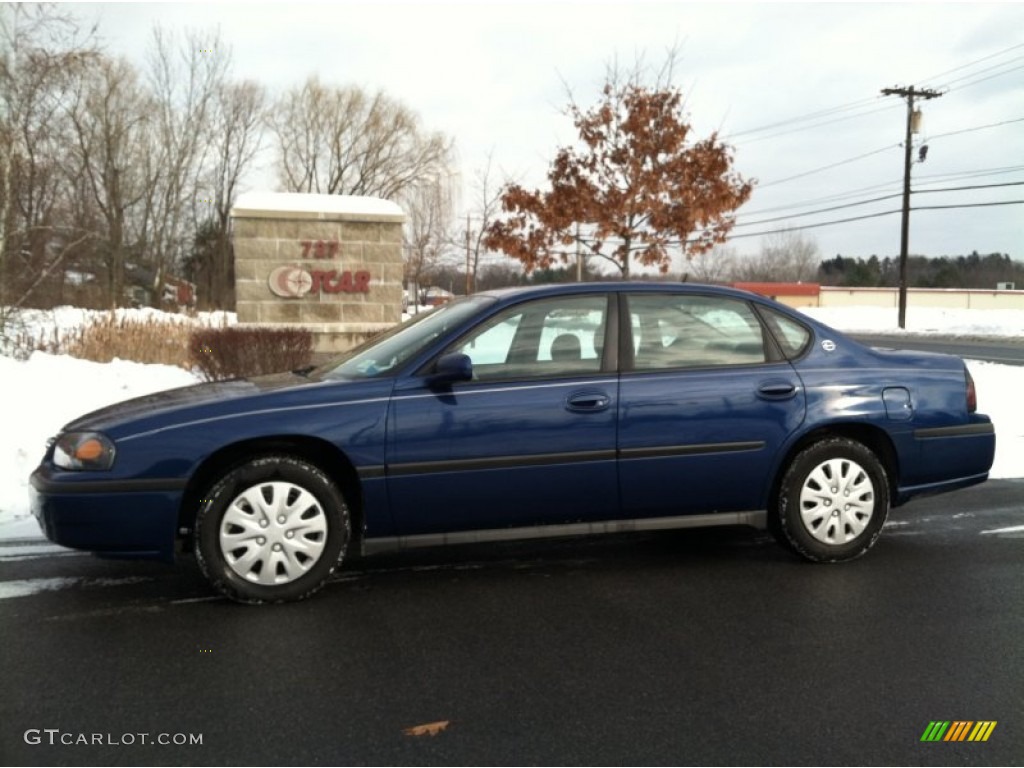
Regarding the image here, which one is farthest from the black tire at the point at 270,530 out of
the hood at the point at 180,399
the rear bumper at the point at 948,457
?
the rear bumper at the point at 948,457

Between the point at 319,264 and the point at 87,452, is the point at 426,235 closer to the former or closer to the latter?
the point at 319,264

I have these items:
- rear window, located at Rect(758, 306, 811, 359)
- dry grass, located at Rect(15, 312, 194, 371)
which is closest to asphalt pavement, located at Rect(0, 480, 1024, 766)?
rear window, located at Rect(758, 306, 811, 359)

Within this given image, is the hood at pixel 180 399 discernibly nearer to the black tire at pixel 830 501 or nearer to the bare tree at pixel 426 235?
the black tire at pixel 830 501

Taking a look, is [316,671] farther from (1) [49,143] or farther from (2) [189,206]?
(2) [189,206]

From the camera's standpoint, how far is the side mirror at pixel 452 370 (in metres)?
4.12

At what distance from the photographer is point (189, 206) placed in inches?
1905

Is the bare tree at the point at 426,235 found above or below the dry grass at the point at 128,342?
above

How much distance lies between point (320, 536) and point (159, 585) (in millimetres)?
998

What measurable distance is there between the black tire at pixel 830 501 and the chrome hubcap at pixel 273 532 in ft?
7.98

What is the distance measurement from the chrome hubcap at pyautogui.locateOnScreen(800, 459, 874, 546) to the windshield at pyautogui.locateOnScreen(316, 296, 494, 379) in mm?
1995

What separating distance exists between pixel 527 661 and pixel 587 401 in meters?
1.38

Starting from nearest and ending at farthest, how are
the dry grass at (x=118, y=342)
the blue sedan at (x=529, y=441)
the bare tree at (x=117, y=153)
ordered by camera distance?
the blue sedan at (x=529, y=441), the dry grass at (x=118, y=342), the bare tree at (x=117, y=153)

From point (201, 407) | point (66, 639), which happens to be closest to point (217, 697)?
point (66, 639)

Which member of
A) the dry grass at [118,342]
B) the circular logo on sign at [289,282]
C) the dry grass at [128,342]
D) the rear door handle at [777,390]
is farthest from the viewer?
the circular logo on sign at [289,282]
